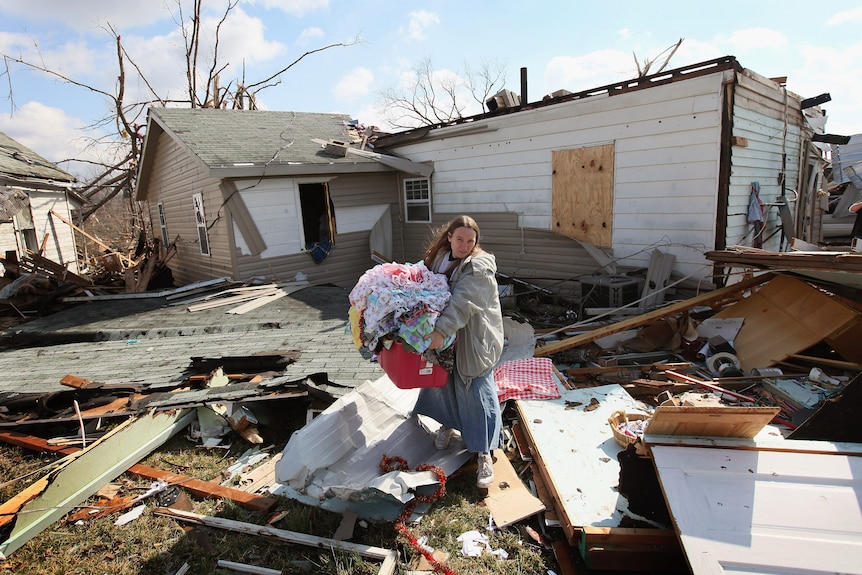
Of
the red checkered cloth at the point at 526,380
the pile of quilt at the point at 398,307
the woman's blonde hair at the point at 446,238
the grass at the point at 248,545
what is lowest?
the grass at the point at 248,545

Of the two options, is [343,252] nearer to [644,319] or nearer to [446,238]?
[644,319]

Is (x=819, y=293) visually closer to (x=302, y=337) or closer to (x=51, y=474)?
(x=302, y=337)

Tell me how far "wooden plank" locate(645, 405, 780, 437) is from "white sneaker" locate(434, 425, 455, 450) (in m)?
1.52

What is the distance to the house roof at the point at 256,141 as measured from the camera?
9445mm

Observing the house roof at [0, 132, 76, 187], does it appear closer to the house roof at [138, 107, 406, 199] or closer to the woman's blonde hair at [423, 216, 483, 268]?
the house roof at [138, 107, 406, 199]

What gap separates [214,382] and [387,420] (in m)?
2.08

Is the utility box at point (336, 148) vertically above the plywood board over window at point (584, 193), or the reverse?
the utility box at point (336, 148)

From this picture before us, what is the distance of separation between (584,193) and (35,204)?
17.1m

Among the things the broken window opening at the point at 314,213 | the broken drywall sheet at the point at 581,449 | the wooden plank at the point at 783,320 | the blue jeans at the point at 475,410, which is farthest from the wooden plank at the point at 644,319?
the broken window opening at the point at 314,213

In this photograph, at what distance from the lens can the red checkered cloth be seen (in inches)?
176

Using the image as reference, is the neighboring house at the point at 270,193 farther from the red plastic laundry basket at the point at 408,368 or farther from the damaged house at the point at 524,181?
the red plastic laundry basket at the point at 408,368

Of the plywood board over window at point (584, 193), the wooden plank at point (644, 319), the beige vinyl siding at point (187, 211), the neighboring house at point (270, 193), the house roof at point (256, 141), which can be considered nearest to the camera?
the wooden plank at point (644, 319)

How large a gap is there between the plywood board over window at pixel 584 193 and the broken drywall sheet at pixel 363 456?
224 inches

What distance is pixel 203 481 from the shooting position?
11.9 ft
